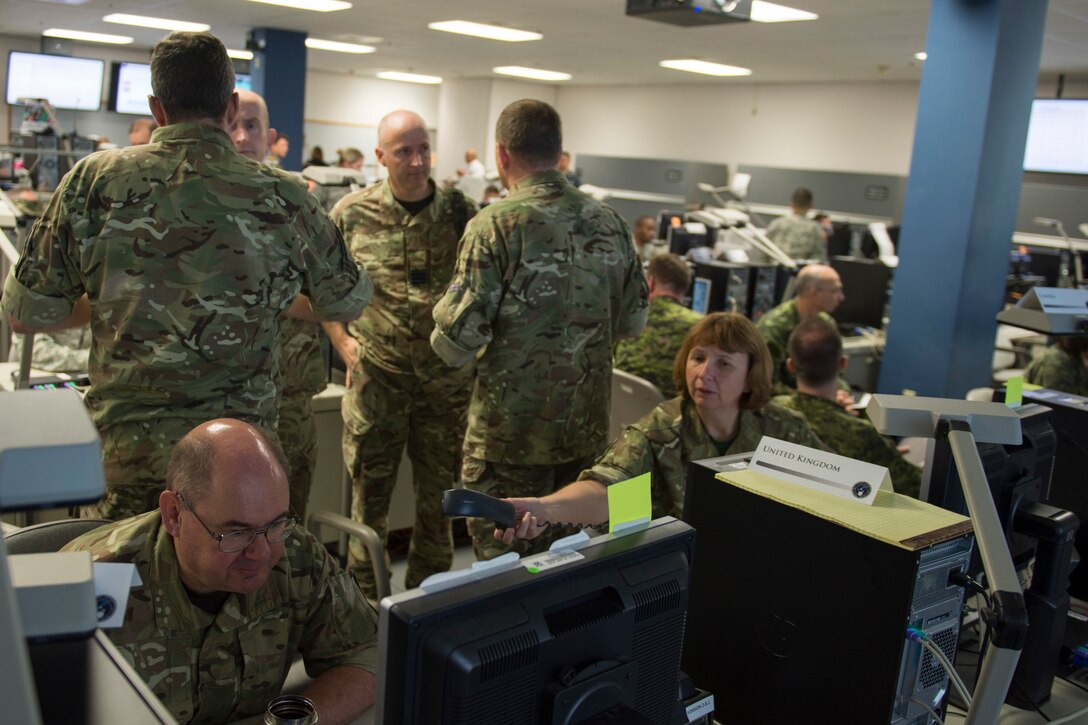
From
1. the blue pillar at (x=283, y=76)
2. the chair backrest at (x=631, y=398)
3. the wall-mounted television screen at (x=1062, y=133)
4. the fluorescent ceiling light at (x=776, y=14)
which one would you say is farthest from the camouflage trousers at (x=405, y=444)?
the blue pillar at (x=283, y=76)

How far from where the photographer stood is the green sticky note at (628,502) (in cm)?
111

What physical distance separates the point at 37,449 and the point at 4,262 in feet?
10.6

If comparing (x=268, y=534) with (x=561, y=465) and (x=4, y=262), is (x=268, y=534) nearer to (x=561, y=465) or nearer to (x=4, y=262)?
(x=561, y=465)

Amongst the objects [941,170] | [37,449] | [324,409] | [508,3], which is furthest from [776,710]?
[508,3]

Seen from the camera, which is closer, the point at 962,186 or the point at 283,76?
the point at 962,186

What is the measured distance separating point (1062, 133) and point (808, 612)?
882 centimetres

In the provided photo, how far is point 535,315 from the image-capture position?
8.35 ft

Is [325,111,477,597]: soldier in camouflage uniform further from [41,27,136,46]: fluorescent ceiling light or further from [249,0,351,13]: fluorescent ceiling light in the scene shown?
[41,27,136,46]: fluorescent ceiling light

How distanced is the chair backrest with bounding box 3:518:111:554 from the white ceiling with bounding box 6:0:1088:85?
5432mm

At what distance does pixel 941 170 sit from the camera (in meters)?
4.26

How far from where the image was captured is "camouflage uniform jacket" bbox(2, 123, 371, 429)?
5.80 feet

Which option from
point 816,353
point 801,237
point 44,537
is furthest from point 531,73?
point 44,537

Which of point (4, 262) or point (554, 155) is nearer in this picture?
point (554, 155)

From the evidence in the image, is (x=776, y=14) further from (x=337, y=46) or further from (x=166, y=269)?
(x=337, y=46)
